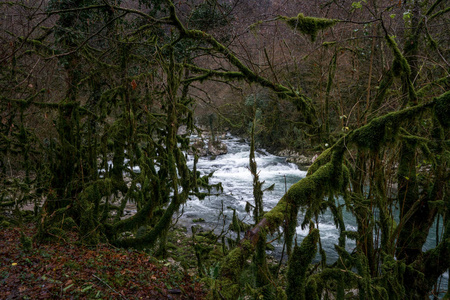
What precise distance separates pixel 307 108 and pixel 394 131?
294cm

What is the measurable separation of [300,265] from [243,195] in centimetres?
1169

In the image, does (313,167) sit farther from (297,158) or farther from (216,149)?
(216,149)

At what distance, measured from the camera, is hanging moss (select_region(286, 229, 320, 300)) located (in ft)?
6.98

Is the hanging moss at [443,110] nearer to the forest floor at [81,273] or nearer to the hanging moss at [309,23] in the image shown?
the hanging moss at [309,23]

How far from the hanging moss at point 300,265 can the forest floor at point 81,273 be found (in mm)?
2647

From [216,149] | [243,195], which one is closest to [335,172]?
[243,195]

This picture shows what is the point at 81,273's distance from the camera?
4.47 meters

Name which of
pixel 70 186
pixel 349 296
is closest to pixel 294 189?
pixel 349 296

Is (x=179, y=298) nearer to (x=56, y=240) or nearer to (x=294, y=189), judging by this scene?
(x=56, y=240)

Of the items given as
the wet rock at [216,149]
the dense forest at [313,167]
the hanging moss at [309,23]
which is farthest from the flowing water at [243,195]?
the hanging moss at [309,23]

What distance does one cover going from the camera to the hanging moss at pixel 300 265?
2127 millimetres

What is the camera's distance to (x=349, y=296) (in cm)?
521

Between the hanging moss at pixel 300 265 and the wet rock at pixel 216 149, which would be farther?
the wet rock at pixel 216 149

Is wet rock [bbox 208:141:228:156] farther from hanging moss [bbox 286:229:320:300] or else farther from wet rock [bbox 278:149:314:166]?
hanging moss [bbox 286:229:320:300]
